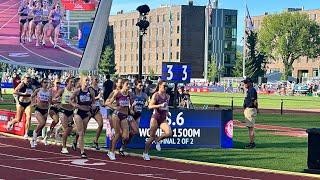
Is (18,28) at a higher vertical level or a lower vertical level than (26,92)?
higher

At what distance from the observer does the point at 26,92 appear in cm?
2141

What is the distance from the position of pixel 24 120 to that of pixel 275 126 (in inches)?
458

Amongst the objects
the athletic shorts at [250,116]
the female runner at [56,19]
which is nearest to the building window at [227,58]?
the female runner at [56,19]

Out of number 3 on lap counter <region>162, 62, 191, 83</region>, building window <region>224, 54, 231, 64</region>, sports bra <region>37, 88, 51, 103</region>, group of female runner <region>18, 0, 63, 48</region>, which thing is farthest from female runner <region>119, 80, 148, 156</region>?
building window <region>224, 54, 231, 64</region>

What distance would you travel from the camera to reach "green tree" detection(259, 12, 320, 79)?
14238 cm

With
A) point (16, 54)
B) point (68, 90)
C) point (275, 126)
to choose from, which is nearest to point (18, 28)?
point (16, 54)

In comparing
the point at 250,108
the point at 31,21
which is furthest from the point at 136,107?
the point at 31,21

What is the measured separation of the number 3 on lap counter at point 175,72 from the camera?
2073cm

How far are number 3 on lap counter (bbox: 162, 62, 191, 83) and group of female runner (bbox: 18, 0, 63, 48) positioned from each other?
3347 cm

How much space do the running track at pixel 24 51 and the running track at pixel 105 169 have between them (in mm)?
37030

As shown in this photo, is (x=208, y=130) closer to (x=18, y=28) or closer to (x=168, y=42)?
(x=18, y=28)

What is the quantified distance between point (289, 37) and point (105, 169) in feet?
439

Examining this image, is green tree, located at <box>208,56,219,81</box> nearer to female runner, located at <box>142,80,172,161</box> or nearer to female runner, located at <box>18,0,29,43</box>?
female runner, located at <box>18,0,29,43</box>

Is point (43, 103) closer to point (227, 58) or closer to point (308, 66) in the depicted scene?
point (227, 58)
